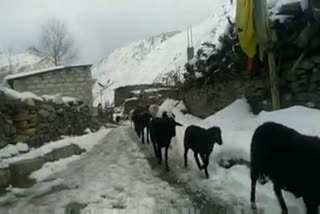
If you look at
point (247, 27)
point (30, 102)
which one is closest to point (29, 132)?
point (30, 102)

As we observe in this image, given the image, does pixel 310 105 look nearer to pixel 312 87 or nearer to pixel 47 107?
pixel 312 87

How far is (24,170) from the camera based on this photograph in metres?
8.82

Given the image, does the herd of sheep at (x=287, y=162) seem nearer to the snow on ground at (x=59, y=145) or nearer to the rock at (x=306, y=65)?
the rock at (x=306, y=65)

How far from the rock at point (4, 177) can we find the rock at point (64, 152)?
1.91 metres

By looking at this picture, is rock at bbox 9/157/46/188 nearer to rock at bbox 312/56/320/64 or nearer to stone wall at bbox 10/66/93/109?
rock at bbox 312/56/320/64

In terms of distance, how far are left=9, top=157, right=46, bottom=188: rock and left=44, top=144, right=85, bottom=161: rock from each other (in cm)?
29

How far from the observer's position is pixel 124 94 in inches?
1860

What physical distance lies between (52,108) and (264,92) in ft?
21.4

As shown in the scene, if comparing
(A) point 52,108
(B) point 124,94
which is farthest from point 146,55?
(A) point 52,108

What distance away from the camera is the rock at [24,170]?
7.87 meters

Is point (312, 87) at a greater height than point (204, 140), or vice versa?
point (312, 87)

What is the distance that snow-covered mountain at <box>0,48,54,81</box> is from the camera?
140 ft

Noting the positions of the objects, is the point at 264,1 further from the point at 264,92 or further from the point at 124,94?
the point at 124,94

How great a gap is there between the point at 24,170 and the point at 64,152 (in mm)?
2479
